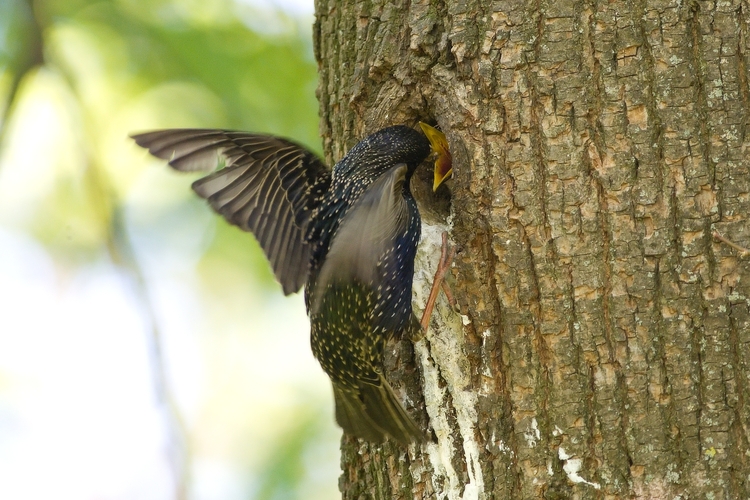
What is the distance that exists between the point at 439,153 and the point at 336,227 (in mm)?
569

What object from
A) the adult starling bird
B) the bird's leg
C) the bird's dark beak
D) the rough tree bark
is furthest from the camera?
the bird's dark beak

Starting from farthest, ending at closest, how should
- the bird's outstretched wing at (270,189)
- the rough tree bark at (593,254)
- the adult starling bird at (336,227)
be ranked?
1. the bird's outstretched wing at (270,189)
2. the adult starling bird at (336,227)
3. the rough tree bark at (593,254)

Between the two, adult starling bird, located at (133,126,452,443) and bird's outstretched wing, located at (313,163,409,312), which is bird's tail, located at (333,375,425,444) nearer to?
adult starling bird, located at (133,126,452,443)

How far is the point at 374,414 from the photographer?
2.55 metres

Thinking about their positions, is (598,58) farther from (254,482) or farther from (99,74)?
(254,482)

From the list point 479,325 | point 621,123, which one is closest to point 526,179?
point 621,123

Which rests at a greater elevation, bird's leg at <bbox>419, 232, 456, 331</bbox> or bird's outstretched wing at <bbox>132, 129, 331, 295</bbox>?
bird's outstretched wing at <bbox>132, 129, 331, 295</bbox>

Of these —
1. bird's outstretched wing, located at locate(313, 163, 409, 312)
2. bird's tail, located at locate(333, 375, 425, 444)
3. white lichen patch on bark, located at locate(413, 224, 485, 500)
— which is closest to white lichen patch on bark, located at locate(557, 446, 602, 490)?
white lichen patch on bark, located at locate(413, 224, 485, 500)

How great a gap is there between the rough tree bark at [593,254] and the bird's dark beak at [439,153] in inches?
20.4

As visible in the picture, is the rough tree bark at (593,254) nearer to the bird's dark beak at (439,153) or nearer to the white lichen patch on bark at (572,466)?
the white lichen patch on bark at (572,466)

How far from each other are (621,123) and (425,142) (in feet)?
3.03

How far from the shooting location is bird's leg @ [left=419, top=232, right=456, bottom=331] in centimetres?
244

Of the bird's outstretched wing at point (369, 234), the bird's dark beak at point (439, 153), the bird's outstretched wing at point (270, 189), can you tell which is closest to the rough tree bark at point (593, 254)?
the bird's outstretched wing at point (369, 234)

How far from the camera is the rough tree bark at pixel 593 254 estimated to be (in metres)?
2.04
